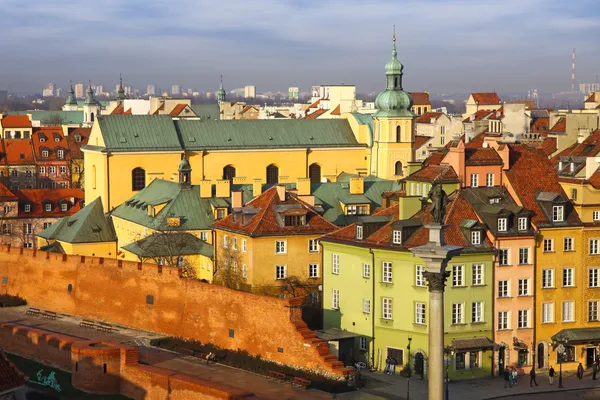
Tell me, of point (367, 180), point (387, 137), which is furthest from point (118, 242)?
point (387, 137)

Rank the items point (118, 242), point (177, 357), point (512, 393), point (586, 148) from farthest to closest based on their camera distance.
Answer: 1. point (118, 242)
2. point (586, 148)
3. point (177, 357)
4. point (512, 393)

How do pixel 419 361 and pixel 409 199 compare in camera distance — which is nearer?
pixel 419 361

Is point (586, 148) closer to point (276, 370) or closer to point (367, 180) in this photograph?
point (367, 180)

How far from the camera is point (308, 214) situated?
63156 mm

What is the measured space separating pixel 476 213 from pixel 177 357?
13.6 m

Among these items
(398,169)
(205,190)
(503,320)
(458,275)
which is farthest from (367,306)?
(398,169)

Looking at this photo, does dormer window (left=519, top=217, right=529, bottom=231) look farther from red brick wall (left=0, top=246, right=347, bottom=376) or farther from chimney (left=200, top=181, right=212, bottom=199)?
chimney (left=200, top=181, right=212, bottom=199)

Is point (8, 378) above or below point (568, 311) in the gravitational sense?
above

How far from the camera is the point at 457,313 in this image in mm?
51500

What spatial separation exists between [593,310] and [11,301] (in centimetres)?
2911

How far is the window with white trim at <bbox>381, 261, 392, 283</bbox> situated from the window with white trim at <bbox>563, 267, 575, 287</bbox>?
308 inches

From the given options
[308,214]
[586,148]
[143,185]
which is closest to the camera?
[308,214]

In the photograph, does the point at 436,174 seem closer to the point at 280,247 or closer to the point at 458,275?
the point at 458,275

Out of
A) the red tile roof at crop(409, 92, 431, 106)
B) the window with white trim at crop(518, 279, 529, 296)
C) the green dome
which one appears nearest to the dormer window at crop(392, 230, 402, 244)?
the window with white trim at crop(518, 279, 529, 296)
